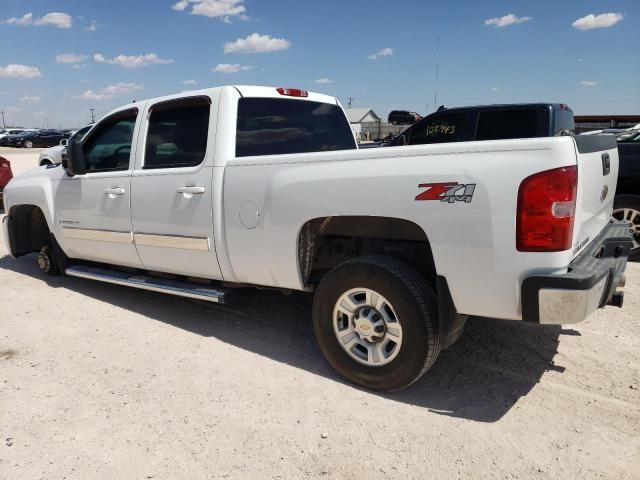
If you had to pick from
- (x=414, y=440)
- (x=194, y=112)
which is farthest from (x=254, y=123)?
(x=414, y=440)

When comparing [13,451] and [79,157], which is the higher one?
[79,157]

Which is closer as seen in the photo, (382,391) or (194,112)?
(382,391)

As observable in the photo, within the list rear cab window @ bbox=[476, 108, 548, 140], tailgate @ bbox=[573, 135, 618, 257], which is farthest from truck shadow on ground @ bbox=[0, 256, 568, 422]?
rear cab window @ bbox=[476, 108, 548, 140]

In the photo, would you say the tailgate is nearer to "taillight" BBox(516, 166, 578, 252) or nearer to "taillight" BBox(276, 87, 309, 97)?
"taillight" BBox(516, 166, 578, 252)

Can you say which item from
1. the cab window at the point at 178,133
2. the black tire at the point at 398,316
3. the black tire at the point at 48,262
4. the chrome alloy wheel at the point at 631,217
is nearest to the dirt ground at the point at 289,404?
the black tire at the point at 398,316

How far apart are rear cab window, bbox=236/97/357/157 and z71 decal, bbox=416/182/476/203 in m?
1.67

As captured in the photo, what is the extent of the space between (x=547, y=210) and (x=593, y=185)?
2.34 feet

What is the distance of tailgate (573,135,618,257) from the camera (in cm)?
270

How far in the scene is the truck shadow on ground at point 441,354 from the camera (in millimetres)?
3252

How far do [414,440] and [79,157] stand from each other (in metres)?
3.83

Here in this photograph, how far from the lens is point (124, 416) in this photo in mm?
3066

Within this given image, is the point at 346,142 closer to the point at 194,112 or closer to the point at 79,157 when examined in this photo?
the point at 194,112

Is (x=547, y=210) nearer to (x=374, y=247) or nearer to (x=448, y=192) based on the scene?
(x=448, y=192)

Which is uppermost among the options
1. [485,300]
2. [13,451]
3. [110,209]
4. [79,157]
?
[79,157]
